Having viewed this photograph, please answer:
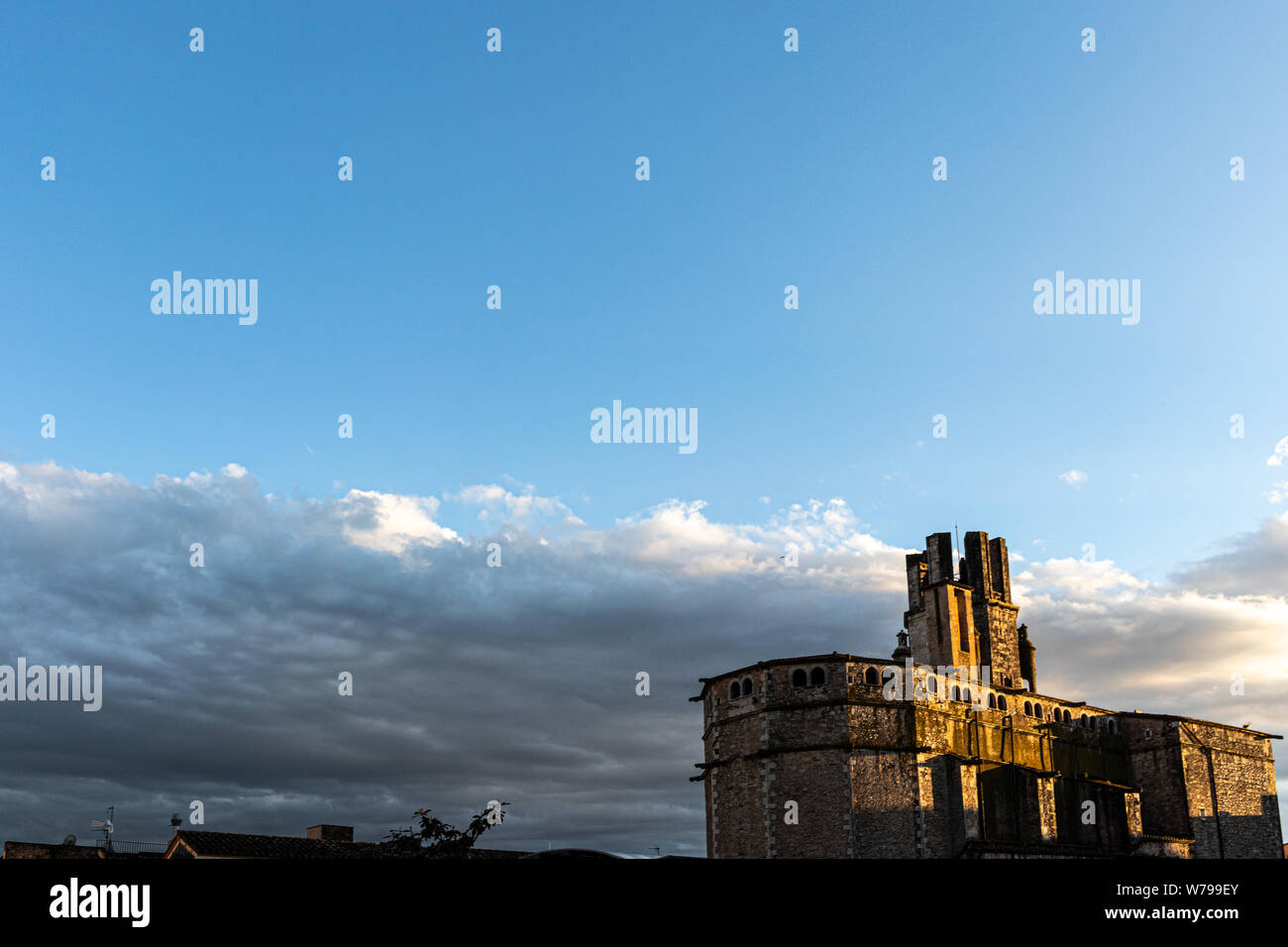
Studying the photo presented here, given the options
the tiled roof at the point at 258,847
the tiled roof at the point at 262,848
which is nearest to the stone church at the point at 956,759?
the tiled roof at the point at 262,848

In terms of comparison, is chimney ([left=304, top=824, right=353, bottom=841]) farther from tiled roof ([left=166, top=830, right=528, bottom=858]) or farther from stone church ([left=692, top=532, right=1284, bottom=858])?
stone church ([left=692, top=532, right=1284, bottom=858])

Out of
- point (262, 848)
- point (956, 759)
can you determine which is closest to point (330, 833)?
point (262, 848)

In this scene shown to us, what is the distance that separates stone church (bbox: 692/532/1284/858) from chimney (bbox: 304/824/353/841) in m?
23.8

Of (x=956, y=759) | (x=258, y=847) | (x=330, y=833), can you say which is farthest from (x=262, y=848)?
(x=956, y=759)

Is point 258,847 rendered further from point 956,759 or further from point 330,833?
point 956,759

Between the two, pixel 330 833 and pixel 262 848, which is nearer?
pixel 262 848

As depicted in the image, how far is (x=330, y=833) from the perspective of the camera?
65938mm

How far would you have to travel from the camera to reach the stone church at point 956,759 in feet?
188

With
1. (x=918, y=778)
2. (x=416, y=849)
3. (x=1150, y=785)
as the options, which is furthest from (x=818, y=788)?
(x=1150, y=785)

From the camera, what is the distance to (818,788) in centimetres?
5719

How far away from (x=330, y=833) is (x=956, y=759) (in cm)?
4032
